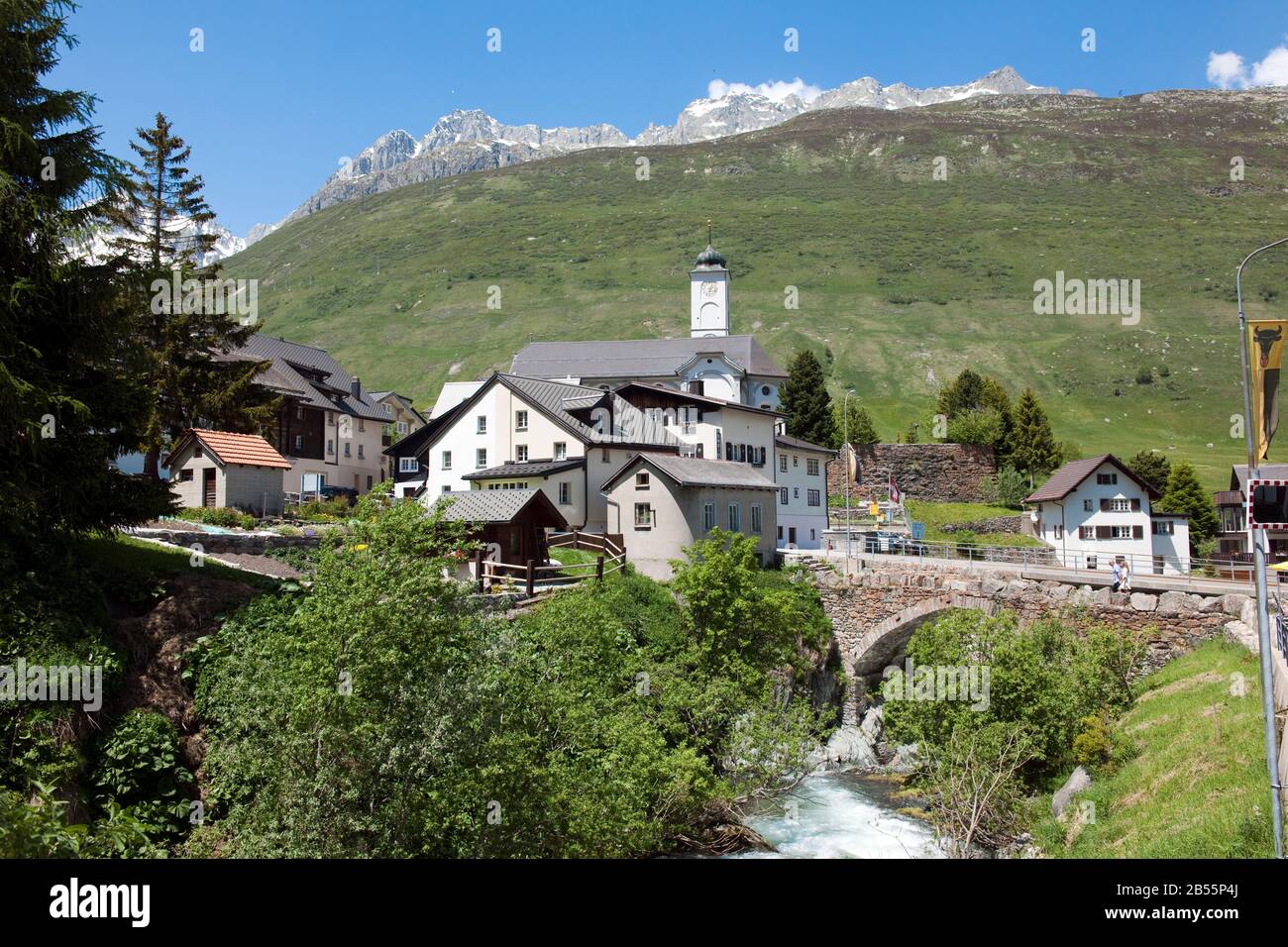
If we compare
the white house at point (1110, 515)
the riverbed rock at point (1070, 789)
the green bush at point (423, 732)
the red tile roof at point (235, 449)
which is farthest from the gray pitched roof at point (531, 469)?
the riverbed rock at point (1070, 789)

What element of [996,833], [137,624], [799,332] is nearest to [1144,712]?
[996,833]

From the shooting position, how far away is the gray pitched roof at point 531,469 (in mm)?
47500

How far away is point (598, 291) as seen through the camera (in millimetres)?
175750

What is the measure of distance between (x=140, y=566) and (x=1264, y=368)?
77.2 ft

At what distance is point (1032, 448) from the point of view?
77.2 metres

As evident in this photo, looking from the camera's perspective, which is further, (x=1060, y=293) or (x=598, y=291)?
(x=598, y=291)

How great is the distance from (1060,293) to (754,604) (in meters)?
Result: 146

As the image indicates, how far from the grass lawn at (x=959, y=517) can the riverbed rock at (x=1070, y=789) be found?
117ft

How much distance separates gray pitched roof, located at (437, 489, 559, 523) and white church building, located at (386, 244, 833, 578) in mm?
2584

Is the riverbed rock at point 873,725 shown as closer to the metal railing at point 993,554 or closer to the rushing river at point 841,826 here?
the rushing river at point 841,826

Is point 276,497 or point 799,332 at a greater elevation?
point 799,332

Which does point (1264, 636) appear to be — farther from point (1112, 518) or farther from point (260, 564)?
point (1112, 518)
